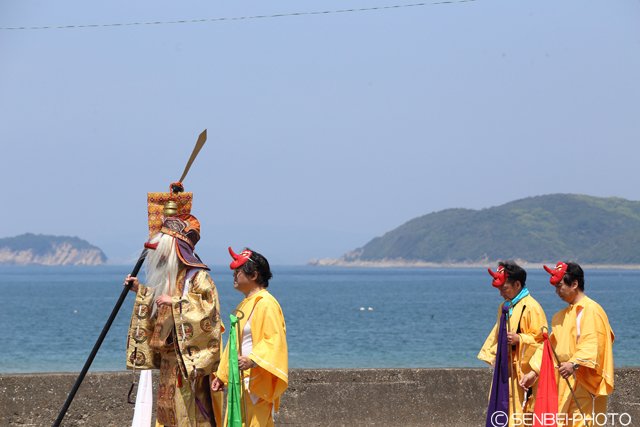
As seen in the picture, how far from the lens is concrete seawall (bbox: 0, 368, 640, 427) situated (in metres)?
5.94

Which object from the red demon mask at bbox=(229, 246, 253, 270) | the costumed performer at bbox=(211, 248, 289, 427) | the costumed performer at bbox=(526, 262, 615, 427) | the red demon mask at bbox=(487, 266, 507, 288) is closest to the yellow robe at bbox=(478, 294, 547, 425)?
the costumed performer at bbox=(526, 262, 615, 427)

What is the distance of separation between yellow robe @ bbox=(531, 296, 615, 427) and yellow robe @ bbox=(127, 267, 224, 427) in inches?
94.1

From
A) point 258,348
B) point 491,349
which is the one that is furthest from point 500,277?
point 258,348

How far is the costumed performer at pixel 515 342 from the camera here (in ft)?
16.3

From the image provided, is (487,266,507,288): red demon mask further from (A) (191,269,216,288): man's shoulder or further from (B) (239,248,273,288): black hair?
(A) (191,269,216,288): man's shoulder

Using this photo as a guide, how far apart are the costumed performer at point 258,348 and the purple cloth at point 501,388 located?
1.73 metres

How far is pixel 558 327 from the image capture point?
4.91 metres

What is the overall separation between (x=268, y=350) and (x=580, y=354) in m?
2.16

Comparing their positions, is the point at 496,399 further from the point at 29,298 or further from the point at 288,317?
the point at 29,298

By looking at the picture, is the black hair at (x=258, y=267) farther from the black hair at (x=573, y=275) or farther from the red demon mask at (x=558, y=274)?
the black hair at (x=573, y=275)

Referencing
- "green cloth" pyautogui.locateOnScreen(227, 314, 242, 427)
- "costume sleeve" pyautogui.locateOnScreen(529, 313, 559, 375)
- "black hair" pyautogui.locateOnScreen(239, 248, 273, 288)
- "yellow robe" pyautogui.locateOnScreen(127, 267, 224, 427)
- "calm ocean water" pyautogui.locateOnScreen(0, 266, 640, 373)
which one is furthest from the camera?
"calm ocean water" pyautogui.locateOnScreen(0, 266, 640, 373)

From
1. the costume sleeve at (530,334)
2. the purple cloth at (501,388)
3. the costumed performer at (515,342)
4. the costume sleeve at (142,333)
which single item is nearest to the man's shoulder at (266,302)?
the costume sleeve at (142,333)

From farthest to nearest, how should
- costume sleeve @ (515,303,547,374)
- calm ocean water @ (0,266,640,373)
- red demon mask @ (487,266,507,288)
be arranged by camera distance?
calm ocean water @ (0,266,640,373) < red demon mask @ (487,266,507,288) < costume sleeve @ (515,303,547,374)

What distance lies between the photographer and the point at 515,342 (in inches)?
196
